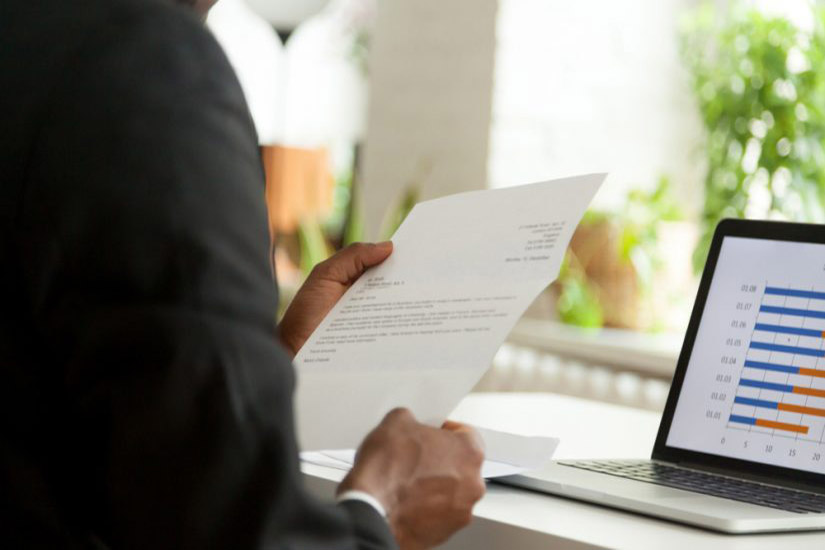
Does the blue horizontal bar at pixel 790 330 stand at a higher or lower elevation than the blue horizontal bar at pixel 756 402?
higher

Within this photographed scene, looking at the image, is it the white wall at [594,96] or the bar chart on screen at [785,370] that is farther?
the white wall at [594,96]

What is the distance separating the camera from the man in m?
0.81

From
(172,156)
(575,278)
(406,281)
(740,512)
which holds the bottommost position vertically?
(575,278)

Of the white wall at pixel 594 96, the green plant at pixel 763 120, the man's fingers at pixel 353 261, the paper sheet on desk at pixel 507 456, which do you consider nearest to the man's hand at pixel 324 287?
the man's fingers at pixel 353 261

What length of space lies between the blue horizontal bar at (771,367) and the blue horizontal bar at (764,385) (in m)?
0.02

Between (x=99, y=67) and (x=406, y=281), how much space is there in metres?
0.43

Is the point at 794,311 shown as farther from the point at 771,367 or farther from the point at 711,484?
the point at 711,484

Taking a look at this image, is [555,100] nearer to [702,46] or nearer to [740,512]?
[702,46]

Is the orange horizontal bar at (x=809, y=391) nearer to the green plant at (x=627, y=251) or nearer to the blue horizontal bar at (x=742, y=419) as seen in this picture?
the blue horizontal bar at (x=742, y=419)

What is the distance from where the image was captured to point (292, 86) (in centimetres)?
531

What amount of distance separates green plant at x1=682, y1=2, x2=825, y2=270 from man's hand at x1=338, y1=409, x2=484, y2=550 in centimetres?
234

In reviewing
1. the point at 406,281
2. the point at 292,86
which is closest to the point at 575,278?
the point at 292,86

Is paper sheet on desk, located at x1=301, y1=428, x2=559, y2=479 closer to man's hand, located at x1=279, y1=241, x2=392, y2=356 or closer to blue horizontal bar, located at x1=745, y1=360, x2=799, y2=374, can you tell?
man's hand, located at x1=279, y1=241, x2=392, y2=356

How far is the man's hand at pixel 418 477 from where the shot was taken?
100cm
